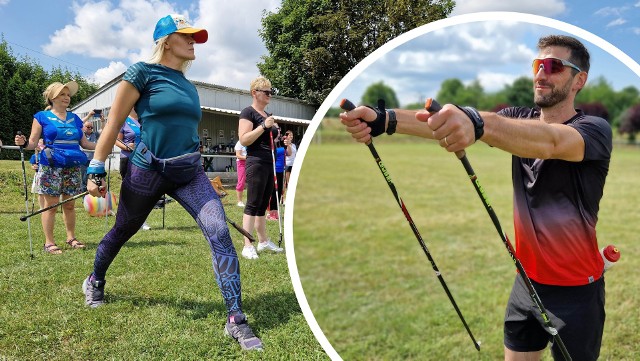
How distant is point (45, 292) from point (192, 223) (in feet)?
12.4

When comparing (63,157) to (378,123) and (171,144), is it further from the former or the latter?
(378,123)

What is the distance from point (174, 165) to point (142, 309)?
120 cm

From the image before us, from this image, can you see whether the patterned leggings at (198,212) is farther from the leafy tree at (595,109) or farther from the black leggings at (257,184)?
the leafy tree at (595,109)

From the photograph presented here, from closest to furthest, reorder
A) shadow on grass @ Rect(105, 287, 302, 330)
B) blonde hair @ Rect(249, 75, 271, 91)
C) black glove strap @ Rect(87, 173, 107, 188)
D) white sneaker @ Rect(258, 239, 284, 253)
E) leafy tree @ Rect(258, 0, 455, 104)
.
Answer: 1. black glove strap @ Rect(87, 173, 107, 188)
2. shadow on grass @ Rect(105, 287, 302, 330)
3. blonde hair @ Rect(249, 75, 271, 91)
4. white sneaker @ Rect(258, 239, 284, 253)
5. leafy tree @ Rect(258, 0, 455, 104)

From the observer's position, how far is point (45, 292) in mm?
3594

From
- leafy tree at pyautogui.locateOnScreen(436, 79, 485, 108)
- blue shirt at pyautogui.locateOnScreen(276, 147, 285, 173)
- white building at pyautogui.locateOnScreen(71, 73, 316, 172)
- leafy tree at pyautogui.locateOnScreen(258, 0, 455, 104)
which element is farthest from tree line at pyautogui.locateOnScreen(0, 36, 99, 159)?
leafy tree at pyautogui.locateOnScreen(436, 79, 485, 108)

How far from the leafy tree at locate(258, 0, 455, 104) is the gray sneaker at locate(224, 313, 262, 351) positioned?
16.3 meters

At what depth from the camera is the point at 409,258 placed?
6062 millimetres

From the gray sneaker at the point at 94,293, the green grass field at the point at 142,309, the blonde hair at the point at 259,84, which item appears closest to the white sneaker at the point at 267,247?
the green grass field at the point at 142,309

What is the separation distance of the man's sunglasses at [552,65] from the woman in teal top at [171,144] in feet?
6.29

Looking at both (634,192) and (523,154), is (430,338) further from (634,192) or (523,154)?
(634,192)

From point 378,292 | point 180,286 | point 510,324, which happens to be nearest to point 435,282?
point 378,292

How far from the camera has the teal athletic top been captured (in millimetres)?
2732

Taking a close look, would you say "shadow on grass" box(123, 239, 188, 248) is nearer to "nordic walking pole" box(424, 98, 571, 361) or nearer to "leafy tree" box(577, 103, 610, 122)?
"nordic walking pole" box(424, 98, 571, 361)
